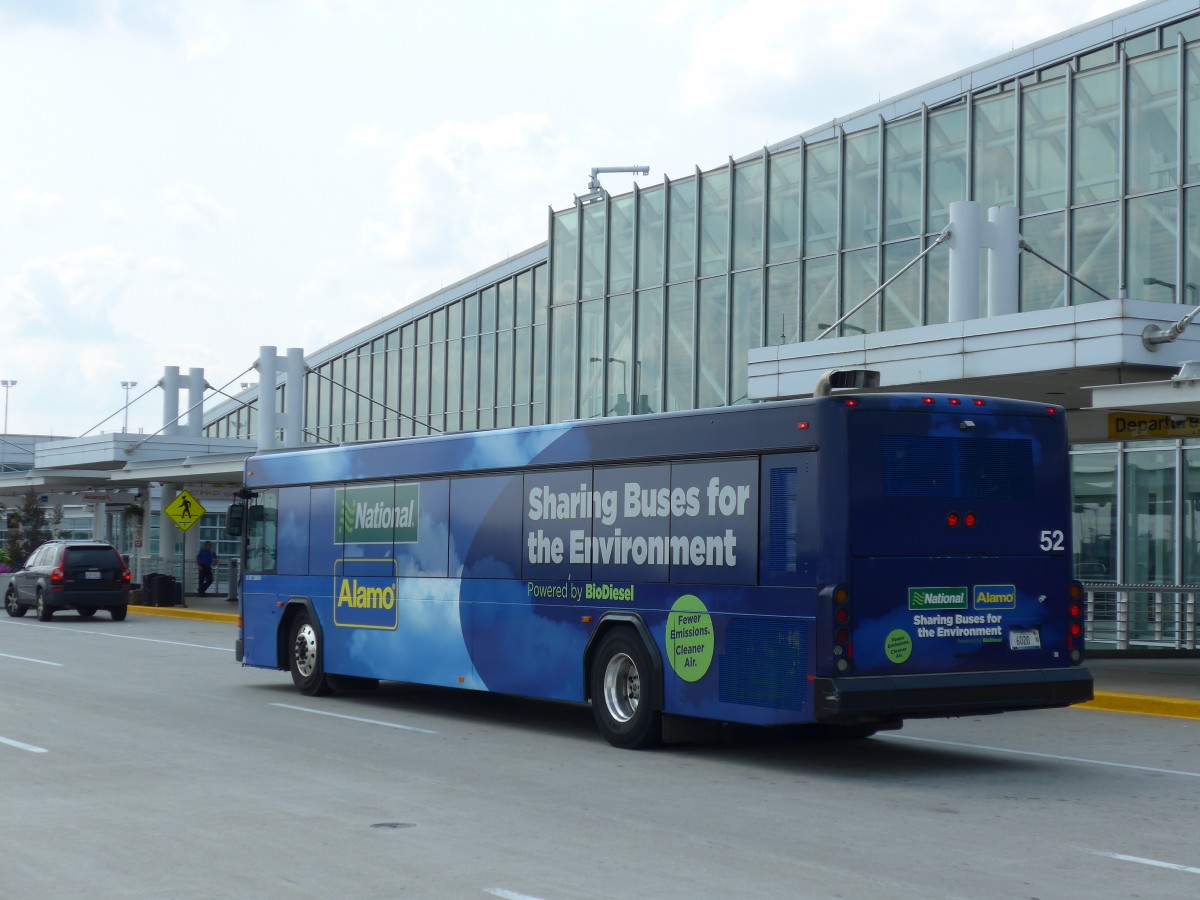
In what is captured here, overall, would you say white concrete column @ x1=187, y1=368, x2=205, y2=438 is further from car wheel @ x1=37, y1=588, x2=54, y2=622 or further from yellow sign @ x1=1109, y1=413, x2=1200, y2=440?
yellow sign @ x1=1109, y1=413, x2=1200, y2=440

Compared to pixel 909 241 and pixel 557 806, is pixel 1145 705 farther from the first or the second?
pixel 909 241

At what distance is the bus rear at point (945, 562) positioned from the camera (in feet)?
37.3

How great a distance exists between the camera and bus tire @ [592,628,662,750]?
12875 mm

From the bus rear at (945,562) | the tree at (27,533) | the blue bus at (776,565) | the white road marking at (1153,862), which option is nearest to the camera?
the white road marking at (1153,862)

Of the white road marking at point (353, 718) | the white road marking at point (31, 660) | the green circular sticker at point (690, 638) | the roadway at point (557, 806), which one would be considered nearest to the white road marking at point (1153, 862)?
the roadway at point (557, 806)

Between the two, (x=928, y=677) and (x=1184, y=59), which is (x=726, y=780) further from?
(x=1184, y=59)

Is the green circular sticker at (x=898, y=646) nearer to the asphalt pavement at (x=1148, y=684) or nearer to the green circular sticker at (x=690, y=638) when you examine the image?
the green circular sticker at (x=690, y=638)

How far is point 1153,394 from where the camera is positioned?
17.0 m

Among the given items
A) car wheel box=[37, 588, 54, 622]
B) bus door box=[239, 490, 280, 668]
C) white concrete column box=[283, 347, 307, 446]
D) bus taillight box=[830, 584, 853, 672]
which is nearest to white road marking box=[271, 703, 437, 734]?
bus door box=[239, 490, 280, 668]

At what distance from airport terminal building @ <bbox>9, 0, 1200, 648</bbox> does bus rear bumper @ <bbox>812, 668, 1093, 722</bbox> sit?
5.93 m

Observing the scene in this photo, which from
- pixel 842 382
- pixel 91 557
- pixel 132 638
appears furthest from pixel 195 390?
pixel 842 382

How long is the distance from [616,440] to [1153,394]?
696cm

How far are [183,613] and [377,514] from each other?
74.5 ft

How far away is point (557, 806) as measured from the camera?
9.99 metres
